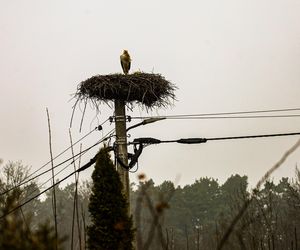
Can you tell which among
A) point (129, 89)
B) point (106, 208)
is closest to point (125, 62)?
point (129, 89)

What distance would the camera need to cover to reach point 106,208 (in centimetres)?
728

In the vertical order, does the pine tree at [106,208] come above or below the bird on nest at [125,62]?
below

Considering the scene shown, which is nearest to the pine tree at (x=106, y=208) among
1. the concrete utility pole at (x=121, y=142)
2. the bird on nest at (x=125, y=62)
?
the concrete utility pole at (x=121, y=142)

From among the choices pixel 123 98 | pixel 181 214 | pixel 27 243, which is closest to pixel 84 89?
pixel 123 98

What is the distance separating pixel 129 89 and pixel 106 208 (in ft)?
7.04

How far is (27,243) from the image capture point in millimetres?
1461

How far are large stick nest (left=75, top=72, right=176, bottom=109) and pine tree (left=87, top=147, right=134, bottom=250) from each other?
1.23m

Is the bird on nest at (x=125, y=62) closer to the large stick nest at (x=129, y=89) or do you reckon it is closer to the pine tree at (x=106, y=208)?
the large stick nest at (x=129, y=89)

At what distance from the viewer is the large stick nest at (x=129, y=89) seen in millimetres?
8422

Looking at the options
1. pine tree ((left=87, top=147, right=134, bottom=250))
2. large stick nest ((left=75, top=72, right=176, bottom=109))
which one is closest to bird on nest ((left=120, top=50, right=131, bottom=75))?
large stick nest ((left=75, top=72, right=176, bottom=109))

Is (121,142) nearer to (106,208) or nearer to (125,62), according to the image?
(106,208)

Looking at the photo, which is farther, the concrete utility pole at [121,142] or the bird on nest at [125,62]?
the bird on nest at [125,62]

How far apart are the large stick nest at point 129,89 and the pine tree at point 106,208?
1.23 meters

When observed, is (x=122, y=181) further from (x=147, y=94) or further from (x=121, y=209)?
(x=147, y=94)
